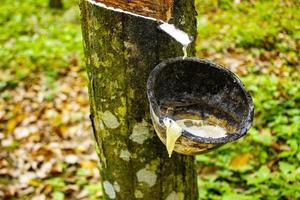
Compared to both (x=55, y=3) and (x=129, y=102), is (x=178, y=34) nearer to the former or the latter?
(x=129, y=102)

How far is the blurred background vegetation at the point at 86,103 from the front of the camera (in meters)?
3.31

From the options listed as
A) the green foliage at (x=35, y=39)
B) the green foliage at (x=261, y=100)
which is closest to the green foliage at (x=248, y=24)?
the green foliage at (x=261, y=100)

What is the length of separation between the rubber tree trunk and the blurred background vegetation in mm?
1275

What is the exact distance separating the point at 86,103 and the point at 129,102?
309 cm

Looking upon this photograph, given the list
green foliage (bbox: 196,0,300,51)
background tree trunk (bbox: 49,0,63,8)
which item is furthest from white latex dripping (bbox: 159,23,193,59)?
background tree trunk (bbox: 49,0,63,8)

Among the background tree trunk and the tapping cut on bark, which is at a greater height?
the tapping cut on bark

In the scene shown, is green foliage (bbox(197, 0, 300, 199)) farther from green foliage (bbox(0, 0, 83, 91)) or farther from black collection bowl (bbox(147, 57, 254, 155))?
green foliage (bbox(0, 0, 83, 91))

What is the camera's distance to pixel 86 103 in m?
4.65

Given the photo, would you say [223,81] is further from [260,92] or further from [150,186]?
[260,92]

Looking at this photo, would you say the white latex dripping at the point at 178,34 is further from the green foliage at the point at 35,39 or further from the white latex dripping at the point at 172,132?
the green foliage at the point at 35,39

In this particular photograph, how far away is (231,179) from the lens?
10.7 ft

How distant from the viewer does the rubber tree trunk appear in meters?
1.53

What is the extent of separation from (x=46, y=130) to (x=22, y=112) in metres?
0.48

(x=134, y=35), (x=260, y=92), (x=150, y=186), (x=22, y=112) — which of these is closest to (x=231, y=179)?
(x=260, y=92)
